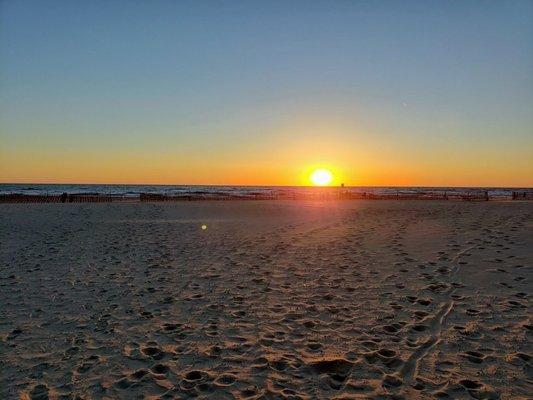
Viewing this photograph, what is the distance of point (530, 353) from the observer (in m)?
5.10

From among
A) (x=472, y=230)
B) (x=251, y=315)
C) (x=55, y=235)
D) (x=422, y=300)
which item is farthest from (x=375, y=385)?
(x=55, y=235)

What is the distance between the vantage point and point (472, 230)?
15562 millimetres

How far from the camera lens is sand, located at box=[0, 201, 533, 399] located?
177 inches

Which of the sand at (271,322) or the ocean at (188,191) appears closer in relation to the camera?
the sand at (271,322)

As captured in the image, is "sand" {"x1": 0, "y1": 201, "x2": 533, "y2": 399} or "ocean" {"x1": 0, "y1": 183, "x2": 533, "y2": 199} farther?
"ocean" {"x1": 0, "y1": 183, "x2": 533, "y2": 199}

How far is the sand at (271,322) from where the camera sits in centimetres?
450

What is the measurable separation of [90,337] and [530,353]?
6.41 metres

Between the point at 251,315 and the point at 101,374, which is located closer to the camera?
the point at 101,374

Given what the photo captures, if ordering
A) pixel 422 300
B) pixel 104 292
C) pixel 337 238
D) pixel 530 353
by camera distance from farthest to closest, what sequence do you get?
pixel 337 238, pixel 104 292, pixel 422 300, pixel 530 353

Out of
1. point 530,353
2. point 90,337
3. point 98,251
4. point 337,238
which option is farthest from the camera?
point 337,238

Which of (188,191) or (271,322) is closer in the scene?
(271,322)

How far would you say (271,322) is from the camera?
636 centimetres

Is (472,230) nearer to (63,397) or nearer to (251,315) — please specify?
(251,315)

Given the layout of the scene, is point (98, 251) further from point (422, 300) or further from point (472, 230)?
point (472, 230)
